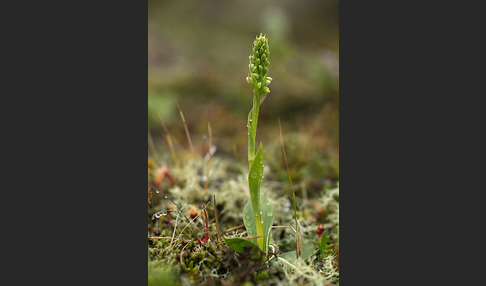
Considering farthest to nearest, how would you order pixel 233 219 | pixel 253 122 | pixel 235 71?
pixel 235 71
pixel 233 219
pixel 253 122

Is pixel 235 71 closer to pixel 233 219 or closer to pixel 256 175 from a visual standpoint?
pixel 233 219

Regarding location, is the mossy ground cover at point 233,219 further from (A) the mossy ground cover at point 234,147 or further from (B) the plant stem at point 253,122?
(B) the plant stem at point 253,122

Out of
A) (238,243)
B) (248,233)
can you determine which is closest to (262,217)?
(248,233)

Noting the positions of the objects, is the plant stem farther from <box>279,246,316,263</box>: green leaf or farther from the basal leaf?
<box>279,246,316,263</box>: green leaf

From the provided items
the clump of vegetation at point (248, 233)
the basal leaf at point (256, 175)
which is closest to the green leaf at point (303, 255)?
the clump of vegetation at point (248, 233)

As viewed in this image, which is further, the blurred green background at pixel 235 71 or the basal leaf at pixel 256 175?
the blurred green background at pixel 235 71

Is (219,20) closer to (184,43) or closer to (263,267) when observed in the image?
(184,43)
